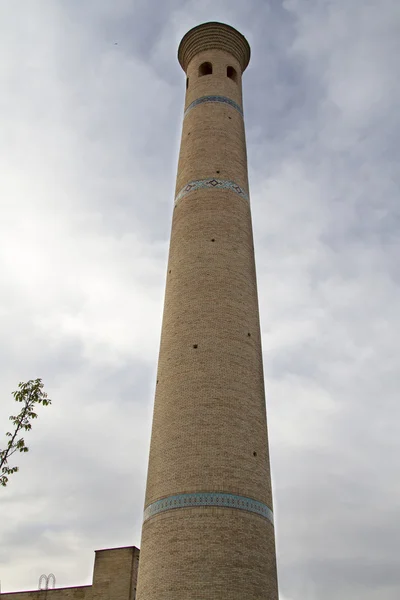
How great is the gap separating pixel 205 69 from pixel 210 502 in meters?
10.1

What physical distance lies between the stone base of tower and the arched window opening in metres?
9.98

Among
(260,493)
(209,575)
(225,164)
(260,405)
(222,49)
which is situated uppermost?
(222,49)

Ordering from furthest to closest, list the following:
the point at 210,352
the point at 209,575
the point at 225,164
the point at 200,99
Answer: the point at 200,99
the point at 225,164
the point at 210,352
the point at 209,575

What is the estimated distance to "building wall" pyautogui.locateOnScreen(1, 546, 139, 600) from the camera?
1281 cm

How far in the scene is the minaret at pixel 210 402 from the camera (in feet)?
28.4

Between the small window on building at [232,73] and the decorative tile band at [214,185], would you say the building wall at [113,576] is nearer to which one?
the decorative tile band at [214,185]

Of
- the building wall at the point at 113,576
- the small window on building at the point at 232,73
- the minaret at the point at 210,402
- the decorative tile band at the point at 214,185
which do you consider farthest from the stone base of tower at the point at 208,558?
the small window on building at the point at 232,73

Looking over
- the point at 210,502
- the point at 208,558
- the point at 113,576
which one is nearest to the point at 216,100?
the point at 210,502

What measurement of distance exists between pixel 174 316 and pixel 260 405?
6.80 feet

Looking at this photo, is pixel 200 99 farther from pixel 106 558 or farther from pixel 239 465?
pixel 106 558

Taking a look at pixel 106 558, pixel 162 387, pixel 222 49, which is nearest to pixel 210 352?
pixel 162 387

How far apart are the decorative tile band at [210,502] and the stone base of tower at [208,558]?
75mm

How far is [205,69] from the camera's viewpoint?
15016 mm

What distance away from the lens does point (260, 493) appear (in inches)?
372
